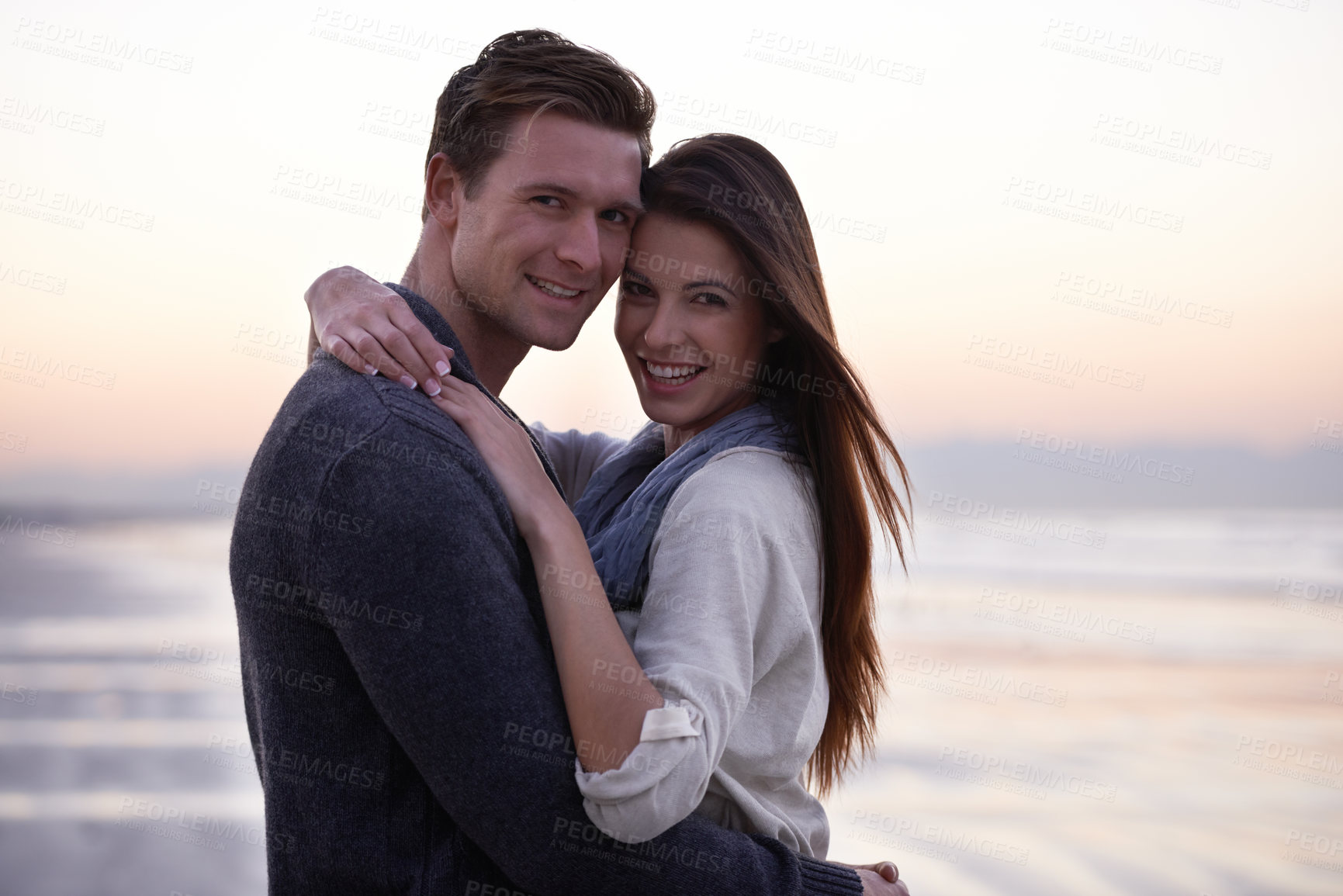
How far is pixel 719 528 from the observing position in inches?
70.7

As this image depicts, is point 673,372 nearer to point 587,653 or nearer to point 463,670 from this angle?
point 587,653

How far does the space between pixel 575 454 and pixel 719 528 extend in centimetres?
127

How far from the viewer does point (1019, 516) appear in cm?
1322

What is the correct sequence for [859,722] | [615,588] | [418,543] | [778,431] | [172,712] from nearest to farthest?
1. [418,543]
2. [615,588]
3. [778,431]
4. [859,722]
5. [172,712]

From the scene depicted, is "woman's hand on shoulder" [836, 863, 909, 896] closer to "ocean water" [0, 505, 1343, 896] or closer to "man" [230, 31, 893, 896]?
"man" [230, 31, 893, 896]

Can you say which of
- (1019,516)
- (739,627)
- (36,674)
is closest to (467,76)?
(739,627)

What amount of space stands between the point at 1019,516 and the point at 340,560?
12.7 metres

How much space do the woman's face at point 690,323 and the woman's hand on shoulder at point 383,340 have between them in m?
0.58

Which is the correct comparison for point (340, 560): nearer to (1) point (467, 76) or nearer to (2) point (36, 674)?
(1) point (467, 76)

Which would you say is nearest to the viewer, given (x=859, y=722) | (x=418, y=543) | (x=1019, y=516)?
(x=418, y=543)

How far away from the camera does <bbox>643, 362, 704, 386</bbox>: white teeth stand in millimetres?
2291

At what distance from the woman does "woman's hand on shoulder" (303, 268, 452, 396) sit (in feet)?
0.12

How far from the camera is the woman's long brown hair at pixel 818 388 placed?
6.82 ft

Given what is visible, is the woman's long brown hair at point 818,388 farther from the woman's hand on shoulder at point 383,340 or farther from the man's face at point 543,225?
the woman's hand on shoulder at point 383,340
